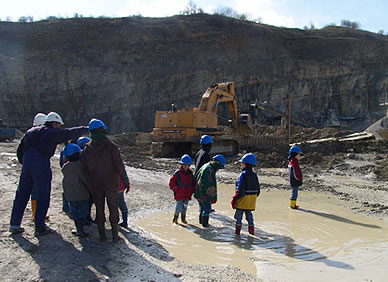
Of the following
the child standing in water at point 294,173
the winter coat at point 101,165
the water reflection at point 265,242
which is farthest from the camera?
the child standing in water at point 294,173

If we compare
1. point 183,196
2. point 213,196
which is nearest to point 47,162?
point 183,196

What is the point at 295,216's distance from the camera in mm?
6629

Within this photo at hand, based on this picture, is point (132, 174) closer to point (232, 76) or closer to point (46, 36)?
point (232, 76)

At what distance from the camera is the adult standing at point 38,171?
4.29 meters

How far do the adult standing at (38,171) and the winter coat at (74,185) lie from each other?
24 centimetres

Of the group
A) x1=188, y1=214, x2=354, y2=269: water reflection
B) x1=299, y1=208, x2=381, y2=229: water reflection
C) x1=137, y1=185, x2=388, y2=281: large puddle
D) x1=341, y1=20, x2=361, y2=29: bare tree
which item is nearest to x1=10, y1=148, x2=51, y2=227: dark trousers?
x1=137, y1=185, x2=388, y2=281: large puddle

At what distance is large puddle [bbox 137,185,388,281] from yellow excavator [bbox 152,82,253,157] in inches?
397

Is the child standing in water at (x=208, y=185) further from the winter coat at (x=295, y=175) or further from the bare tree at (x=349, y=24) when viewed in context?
the bare tree at (x=349, y=24)

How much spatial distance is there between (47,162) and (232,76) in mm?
36501

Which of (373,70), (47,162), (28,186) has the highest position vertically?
(373,70)

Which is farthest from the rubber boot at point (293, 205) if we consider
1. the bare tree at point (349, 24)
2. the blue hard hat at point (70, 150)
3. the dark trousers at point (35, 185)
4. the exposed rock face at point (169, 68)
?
the bare tree at point (349, 24)

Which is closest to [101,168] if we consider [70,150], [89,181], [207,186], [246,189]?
[89,181]

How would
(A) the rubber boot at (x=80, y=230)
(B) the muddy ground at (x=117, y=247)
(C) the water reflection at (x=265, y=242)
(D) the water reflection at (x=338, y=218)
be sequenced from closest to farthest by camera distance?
(B) the muddy ground at (x=117, y=247)
(C) the water reflection at (x=265, y=242)
(A) the rubber boot at (x=80, y=230)
(D) the water reflection at (x=338, y=218)

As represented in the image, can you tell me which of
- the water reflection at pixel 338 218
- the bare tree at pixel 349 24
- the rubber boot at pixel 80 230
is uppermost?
the bare tree at pixel 349 24
